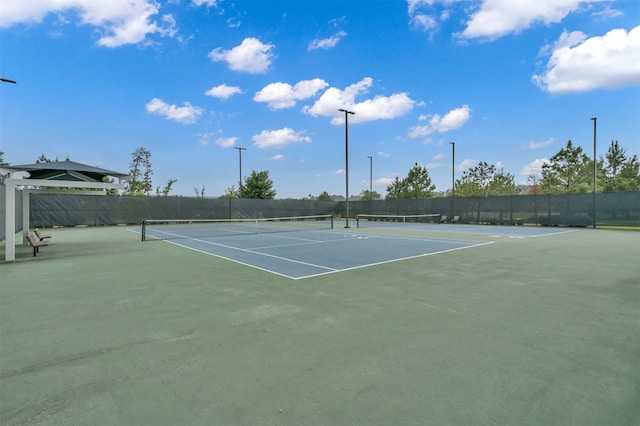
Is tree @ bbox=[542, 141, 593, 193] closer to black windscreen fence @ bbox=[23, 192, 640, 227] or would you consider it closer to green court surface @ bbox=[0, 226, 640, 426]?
black windscreen fence @ bbox=[23, 192, 640, 227]

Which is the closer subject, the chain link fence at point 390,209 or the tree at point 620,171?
the chain link fence at point 390,209

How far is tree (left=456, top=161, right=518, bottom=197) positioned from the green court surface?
120 feet

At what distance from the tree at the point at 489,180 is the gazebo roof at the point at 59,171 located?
36396 millimetres

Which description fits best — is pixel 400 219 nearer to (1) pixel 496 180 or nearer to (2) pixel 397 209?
(2) pixel 397 209

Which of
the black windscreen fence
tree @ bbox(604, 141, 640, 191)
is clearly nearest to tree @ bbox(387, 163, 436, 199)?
the black windscreen fence

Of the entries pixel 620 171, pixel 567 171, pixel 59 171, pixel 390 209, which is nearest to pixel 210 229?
pixel 59 171

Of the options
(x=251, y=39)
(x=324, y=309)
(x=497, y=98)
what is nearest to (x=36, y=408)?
(x=324, y=309)

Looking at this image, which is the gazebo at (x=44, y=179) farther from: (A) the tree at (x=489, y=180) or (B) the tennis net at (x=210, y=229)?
(A) the tree at (x=489, y=180)

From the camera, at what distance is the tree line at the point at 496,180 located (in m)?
29.7

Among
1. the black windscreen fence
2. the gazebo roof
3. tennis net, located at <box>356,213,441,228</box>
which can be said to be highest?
the gazebo roof

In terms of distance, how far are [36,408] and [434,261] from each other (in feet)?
23.1

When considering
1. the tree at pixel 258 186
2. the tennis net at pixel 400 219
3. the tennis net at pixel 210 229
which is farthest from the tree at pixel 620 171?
the tree at pixel 258 186

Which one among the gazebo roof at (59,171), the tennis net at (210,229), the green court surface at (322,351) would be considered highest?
the gazebo roof at (59,171)

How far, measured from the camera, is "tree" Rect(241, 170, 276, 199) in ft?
126
